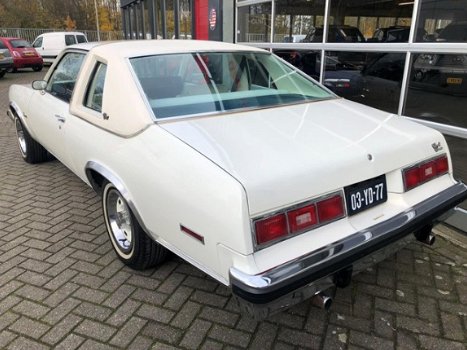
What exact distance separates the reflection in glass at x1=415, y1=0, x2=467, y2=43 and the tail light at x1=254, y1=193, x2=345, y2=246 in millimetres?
2547

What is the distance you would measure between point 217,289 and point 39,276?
4.34ft

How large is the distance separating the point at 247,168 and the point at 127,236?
149cm

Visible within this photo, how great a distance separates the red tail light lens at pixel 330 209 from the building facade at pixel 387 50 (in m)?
2.04

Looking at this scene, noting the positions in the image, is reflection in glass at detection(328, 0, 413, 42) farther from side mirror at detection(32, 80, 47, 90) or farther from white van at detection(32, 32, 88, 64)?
white van at detection(32, 32, 88, 64)

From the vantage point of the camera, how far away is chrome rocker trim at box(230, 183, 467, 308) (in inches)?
70.2

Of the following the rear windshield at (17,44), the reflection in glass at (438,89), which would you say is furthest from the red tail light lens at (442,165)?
the rear windshield at (17,44)

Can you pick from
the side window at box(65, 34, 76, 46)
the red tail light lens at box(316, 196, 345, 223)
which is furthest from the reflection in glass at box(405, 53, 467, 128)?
the side window at box(65, 34, 76, 46)

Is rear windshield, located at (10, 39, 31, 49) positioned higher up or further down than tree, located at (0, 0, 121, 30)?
further down

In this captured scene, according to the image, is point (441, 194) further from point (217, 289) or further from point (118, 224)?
point (118, 224)

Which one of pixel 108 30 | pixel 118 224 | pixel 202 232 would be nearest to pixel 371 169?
pixel 202 232

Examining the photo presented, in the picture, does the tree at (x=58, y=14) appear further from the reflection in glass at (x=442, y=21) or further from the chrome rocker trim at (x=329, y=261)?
the chrome rocker trim at (x=329, y=261)

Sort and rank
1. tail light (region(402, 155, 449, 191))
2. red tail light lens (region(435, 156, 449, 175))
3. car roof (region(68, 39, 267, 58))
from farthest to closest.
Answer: car roof (region(68, 39, 267, 58)) < red tail light lens (region(435, 156, 449, 175)) < tail light (region(402, 155, 449, 191))

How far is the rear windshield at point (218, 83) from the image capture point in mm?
2717

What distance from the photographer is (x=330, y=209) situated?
2076 millimetres
